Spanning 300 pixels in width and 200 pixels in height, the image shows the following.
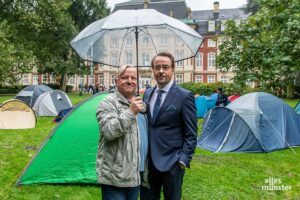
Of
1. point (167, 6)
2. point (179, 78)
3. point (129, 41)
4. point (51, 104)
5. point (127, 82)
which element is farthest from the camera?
point (167, 6)

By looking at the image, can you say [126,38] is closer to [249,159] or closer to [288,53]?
[249,159]

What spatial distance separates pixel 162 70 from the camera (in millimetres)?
2961

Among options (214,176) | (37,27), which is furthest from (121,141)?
(37,27)

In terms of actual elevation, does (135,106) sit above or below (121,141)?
above

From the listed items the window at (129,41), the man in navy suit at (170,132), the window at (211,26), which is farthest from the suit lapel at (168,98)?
the window at (211,26)

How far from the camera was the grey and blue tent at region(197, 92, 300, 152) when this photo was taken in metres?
8.38

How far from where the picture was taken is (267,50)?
9.03m

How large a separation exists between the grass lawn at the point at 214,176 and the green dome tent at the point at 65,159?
15cm

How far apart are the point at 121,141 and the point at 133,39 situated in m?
2.97

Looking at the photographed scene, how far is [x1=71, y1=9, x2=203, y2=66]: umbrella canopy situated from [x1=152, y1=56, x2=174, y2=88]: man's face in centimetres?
186

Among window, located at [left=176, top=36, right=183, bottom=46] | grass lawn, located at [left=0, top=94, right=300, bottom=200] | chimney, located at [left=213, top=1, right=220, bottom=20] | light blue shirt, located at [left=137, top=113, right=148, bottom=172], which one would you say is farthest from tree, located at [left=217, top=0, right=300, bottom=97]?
chimney, located at [left=213, top=1, right=220, bottom=20]

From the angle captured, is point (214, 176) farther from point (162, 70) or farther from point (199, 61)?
point (199, 61)

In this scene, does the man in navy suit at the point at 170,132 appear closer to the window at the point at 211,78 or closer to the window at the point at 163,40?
the window at the point at 163,40

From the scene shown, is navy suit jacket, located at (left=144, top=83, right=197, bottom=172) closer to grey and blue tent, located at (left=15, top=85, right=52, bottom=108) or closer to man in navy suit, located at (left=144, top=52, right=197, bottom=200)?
man in navy suit, located at (left=144, top=52, right=197, bottom=200)
